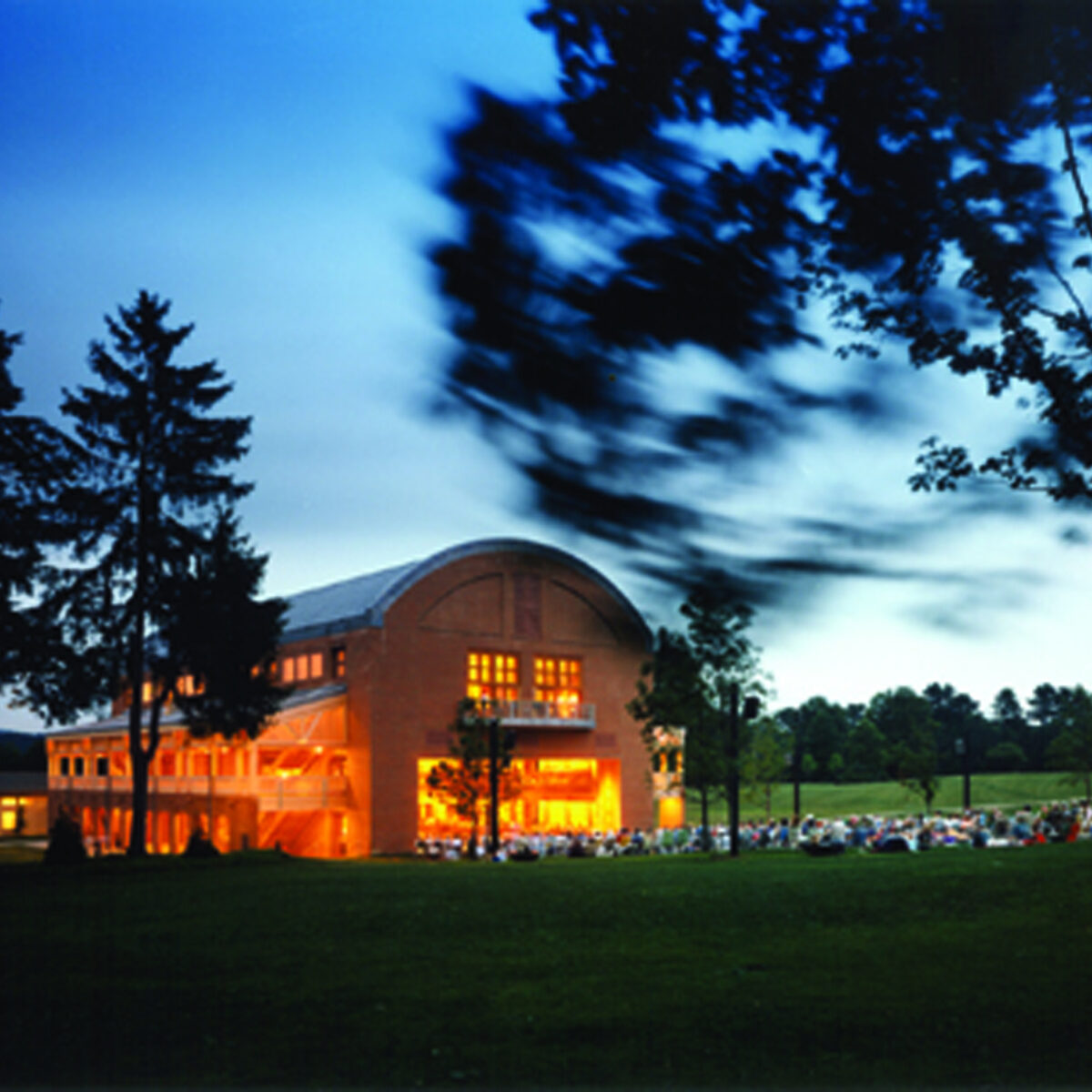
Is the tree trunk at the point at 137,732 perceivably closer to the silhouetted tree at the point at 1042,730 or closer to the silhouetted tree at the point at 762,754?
the silhouetted tree at the point at 762,754

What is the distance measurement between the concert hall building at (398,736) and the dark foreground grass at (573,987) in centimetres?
2430

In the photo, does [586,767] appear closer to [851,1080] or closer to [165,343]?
[165,343]

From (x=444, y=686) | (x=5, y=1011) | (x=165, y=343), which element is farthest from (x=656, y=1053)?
(x=444, y=686)

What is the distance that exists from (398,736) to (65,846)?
54.4 feet

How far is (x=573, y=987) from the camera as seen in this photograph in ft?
28.6

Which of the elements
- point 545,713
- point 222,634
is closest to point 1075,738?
point 545,713

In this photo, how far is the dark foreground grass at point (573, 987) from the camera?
648 cm

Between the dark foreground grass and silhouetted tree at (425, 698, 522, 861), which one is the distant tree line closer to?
silhouetted tree at (425, 698, 522, 861)

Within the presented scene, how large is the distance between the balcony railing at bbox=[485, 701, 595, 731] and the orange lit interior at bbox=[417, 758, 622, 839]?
6.15 feet

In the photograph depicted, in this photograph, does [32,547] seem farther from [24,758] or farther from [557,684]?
[24,758]

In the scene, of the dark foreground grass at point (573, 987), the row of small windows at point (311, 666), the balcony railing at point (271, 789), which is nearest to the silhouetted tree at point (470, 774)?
the balcony railing at point (271, 789)

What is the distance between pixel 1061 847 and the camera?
24.8 m

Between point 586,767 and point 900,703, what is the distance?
13691 millimetres

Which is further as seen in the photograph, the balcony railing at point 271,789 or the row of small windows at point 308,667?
the row of small windows at point 308,667
